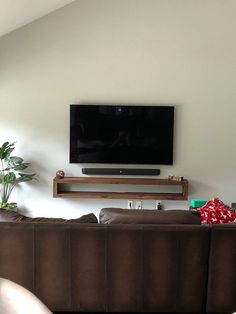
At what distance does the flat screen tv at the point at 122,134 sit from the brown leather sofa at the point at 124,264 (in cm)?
301

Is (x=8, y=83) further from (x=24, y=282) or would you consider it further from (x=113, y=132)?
(x=24, y=282)

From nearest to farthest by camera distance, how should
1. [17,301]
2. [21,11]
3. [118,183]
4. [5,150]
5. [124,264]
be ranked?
[17,301]
[124,264]
[21,11]
[5,150]
[118,183]

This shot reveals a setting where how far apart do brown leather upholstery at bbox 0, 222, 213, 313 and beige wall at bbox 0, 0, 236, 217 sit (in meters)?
3.12

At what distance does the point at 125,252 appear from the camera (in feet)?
7.86

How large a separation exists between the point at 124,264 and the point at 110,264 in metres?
0.09

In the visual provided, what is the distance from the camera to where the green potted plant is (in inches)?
204

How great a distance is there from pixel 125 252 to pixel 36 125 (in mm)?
3465

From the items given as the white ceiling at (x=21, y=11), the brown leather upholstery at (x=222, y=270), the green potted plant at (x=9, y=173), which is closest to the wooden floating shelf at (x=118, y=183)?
the green potted plant at (x=9, y=173)

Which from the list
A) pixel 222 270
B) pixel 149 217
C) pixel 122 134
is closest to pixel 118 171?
pixel 122 134

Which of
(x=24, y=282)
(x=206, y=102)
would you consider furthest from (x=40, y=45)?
(x=24, y=282)

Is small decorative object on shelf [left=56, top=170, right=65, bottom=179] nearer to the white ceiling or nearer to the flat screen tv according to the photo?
the flat screen tv

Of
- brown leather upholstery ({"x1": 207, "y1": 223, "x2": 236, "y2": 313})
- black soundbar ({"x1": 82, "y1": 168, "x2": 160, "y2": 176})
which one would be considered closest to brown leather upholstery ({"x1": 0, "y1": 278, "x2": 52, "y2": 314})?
brown leather upholstery ({"x1": 207, "y1": 223, "x2": 236, "y2": 313})

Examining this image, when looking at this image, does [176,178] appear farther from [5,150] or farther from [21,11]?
[21,11]

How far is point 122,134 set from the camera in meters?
5.44
